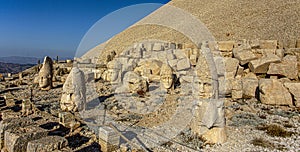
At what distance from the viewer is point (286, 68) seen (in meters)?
11.1

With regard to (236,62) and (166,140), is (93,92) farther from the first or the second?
(236,62)

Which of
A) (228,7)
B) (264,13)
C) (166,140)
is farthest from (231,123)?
(228,7)

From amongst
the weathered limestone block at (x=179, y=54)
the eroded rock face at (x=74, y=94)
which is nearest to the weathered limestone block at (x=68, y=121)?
the eroded rock face at (x=74, y=94)

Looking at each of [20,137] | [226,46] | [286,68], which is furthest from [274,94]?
[20,137]

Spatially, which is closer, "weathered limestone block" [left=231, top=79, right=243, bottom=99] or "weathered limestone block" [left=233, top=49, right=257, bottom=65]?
"weathered limestone block" [left=231, top=79, right=243, bottom=99]

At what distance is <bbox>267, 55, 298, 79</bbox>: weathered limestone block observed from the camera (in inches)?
435

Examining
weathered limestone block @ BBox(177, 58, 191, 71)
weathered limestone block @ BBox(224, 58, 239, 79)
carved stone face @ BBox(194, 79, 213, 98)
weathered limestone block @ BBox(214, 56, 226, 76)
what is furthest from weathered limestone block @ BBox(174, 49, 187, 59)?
carved stone face @ BBox(194, 79, 213, 98)

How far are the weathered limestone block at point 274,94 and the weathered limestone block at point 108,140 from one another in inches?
236

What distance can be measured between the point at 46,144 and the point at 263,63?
10.5 metres

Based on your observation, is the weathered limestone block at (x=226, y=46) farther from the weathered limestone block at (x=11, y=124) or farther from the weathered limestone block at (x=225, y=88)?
the weathered limestone block at (x=11, y=124)

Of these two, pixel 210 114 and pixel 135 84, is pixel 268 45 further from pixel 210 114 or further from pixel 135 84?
pixel 210 114

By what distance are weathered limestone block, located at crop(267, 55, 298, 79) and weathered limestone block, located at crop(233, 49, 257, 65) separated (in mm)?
1340

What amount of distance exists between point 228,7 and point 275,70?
855 inches

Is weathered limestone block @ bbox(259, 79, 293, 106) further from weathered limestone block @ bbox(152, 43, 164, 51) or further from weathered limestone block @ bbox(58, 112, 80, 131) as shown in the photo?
weathered limestone block @ bbox(152, 43, 164, 51)
